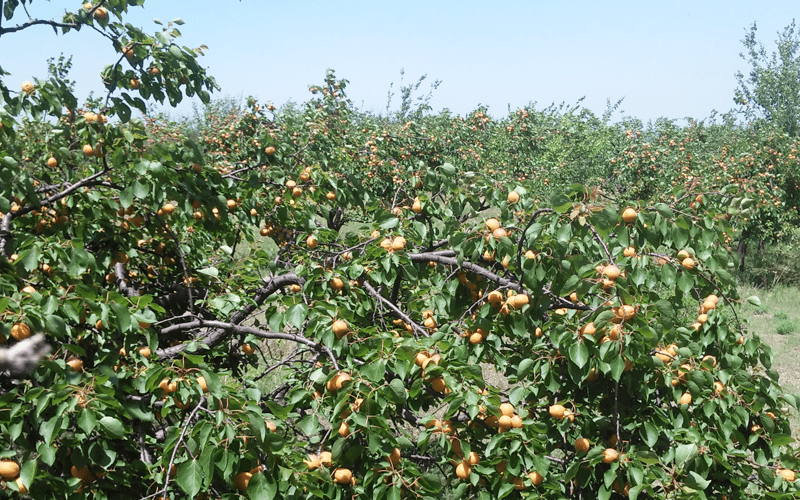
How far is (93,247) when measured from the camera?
2.54 m

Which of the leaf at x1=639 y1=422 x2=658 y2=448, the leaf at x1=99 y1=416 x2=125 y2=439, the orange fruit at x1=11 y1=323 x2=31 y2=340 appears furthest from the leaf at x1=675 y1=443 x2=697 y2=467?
the orange fruit at x1=11 y1=323 x2=31 y2=340

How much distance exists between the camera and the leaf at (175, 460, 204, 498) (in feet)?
4.90

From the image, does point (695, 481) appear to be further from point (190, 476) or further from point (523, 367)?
point (190, 476)

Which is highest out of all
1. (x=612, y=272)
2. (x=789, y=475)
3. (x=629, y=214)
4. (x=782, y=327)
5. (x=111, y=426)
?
(x=629, y=214)

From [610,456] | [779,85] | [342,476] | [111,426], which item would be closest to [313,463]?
[342,476]

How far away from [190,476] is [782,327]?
27.5ft

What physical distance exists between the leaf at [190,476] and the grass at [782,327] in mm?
5439

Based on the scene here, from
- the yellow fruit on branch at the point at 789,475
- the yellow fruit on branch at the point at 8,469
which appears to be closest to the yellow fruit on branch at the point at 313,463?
the yellow fruit on branch at the point at 8,469

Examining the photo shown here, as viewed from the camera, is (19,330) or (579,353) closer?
(19,330)

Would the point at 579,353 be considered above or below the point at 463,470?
above

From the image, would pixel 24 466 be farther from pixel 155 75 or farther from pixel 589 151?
pixel 589 151

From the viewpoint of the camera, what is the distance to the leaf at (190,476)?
1.49 metres

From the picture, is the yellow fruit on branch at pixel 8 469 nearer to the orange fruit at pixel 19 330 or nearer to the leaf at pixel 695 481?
the orange fruit at pixel 19 330

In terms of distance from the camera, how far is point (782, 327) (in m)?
7.78
